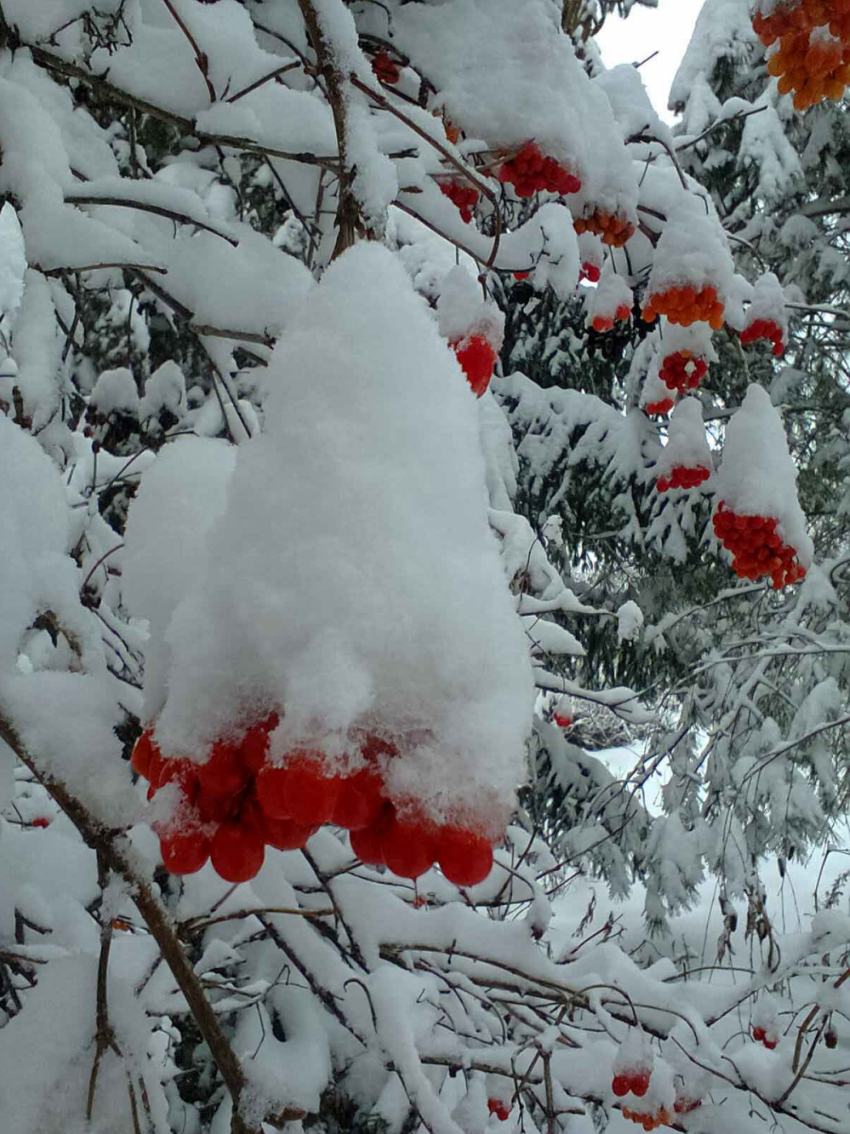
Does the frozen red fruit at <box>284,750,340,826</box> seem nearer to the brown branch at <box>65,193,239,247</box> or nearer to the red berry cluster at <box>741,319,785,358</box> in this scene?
the brown branch at <box>65,193,239,247</box>

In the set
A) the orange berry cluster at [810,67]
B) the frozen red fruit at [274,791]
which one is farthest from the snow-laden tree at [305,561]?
the orange berry cluster at [810,67]

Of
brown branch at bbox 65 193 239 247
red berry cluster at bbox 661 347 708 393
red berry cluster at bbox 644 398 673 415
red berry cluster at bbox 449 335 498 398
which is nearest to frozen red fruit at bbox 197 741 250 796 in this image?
brown branch at bbox 65 193 239 247

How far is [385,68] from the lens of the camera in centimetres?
180

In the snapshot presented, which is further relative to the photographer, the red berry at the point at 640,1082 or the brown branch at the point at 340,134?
the red berry at the point at 640,1082

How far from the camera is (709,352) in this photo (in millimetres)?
2904

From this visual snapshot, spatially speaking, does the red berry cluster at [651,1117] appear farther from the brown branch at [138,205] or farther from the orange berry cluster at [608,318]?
the orange berry cluster at [608,318]

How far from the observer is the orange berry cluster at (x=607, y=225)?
2.06 metres

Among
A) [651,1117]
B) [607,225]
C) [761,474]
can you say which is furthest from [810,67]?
[651,1117]

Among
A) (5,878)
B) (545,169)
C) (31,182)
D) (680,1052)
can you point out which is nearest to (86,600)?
(5,878)

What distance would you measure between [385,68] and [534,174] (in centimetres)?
41

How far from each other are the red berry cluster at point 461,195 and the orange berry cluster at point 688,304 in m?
0.60

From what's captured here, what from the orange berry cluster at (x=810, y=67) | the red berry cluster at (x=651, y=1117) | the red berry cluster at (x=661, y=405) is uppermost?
the red berry cluster at (x=661, y=405)

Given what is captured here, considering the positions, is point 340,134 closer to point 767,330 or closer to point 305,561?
point 305,561

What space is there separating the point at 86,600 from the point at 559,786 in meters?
4.69
